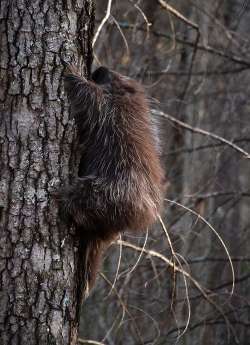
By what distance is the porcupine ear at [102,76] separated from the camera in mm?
3308

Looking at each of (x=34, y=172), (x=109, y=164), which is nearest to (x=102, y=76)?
(x=109, y=164)

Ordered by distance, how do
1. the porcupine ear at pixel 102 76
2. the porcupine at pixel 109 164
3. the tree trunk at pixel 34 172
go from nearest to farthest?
the tree trunk at pixel 34 172 < the porcupine at pixel 109 164 < the porcupine ear at pixel 102 76

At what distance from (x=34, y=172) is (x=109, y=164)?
355 millimetres

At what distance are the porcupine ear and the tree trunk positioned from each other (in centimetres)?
24

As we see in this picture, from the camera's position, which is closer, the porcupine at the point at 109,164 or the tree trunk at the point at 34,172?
the tree trunk at the point at 34,172

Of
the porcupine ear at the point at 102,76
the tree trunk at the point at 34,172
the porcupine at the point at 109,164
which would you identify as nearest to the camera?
the tree trunk at the point at 34,172

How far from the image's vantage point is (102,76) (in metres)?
3.33

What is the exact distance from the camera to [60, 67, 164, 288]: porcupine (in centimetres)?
312

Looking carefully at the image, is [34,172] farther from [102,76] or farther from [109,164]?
[102,76]

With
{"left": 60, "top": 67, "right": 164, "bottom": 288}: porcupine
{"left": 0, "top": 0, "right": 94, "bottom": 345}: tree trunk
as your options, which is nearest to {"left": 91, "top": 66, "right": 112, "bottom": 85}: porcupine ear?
{"left": 60, "top": 67, "right": 164, "bottom": 288}: porcupine

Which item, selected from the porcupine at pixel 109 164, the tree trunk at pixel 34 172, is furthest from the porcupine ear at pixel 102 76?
the tree trunk at pixel 34 172

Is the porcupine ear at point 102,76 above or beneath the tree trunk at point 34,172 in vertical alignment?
above

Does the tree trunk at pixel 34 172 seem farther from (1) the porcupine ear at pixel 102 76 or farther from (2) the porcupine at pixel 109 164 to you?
(1) the porcupine ear at pixel 102 76

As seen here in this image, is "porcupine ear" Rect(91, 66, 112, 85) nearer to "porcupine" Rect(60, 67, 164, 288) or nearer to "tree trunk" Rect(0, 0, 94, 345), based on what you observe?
"porcupine" Rect(60, 67, 164, 288)
